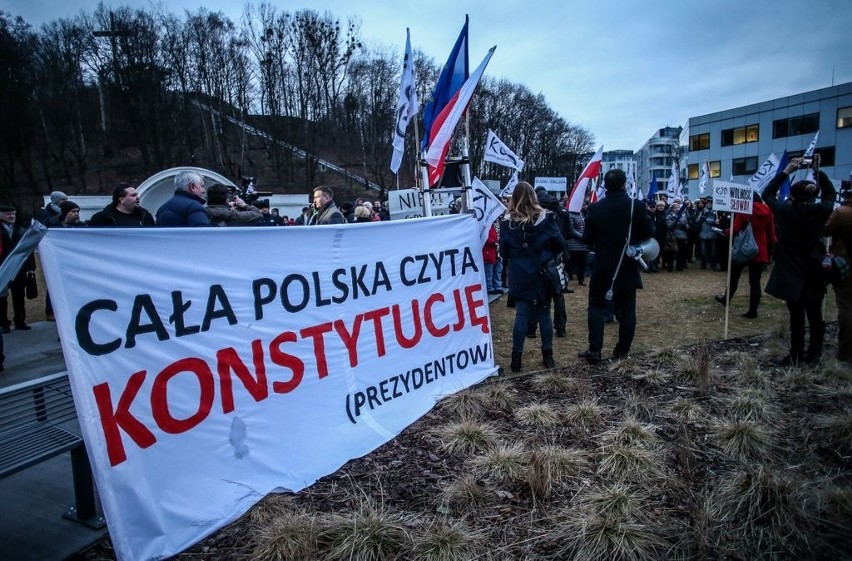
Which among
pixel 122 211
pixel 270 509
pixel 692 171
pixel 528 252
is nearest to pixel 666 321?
pixel 528 252

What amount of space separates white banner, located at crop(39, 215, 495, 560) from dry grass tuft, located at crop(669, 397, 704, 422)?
1.98 metres

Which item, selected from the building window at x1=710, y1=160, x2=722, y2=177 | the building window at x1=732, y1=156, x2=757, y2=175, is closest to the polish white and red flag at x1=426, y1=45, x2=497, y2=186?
the building window at x1=732, y1=156, x2=757, y2=175

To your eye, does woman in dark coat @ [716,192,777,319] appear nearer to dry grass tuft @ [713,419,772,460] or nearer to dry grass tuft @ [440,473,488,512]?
dry grass tuft @ [713,419,772,460]

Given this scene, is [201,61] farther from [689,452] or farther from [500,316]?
[689,452]

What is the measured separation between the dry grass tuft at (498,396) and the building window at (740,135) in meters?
65.0

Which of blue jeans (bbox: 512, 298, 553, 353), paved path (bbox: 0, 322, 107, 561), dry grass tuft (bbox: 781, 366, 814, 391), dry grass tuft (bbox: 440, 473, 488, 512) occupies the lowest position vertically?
dry grass tuft (bbox: 781, 366, 814, 391)

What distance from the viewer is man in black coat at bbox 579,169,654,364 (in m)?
5.37

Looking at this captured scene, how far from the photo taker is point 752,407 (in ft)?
13.3

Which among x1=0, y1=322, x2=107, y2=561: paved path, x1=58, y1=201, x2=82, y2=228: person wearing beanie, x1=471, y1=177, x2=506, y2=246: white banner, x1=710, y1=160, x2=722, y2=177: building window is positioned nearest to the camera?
x1=0, y1=322, x2=107, y2=561: paved path

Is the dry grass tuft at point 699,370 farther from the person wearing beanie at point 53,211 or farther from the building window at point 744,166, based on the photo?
the building window at point 744,166

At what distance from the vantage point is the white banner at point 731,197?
22.7ft

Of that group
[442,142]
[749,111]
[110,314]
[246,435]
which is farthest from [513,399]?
[749,111]

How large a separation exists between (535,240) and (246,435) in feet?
11.2

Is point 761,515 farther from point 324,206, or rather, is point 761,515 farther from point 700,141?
point 700,141
